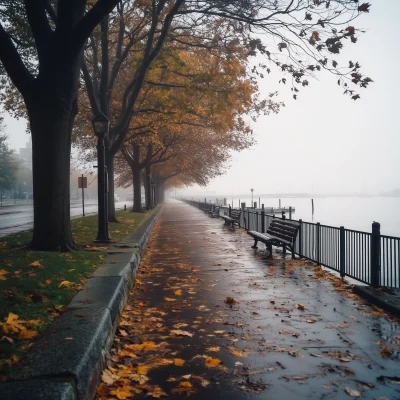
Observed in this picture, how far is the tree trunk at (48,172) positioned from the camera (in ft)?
27.9

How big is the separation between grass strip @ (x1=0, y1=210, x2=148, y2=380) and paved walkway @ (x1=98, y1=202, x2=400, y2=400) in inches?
32.2

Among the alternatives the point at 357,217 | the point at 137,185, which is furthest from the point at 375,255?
the point at 357,217

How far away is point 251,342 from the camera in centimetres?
440

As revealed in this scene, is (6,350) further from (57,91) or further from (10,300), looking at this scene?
(57,91)

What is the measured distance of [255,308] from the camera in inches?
227

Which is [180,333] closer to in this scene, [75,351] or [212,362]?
[212,362]

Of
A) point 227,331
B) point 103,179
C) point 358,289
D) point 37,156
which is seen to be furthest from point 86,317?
point 103,179

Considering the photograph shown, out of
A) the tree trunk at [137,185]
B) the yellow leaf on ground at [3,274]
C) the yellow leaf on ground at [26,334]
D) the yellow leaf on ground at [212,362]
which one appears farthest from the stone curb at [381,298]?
the tree trunk at [137,185]

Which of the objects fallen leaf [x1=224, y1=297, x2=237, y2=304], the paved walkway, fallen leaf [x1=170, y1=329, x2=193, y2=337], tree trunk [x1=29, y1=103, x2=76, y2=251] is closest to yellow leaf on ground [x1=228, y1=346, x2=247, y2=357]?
the paved walkway

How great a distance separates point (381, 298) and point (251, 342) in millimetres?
2700

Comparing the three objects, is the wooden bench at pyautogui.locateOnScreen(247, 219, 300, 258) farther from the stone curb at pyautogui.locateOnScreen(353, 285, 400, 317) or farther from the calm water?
the calm water

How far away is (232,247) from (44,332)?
915cm

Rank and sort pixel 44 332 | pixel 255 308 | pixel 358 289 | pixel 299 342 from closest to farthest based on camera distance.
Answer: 1. pixel 44 332
2. pixel 299 342
3. pixel 255 308
4. pixel 358 289

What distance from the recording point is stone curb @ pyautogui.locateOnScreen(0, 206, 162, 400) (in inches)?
101
